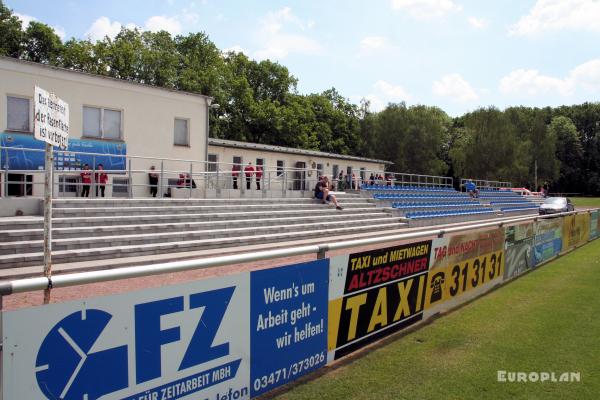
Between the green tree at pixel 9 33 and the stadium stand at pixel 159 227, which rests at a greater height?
the green tree at pixel 9 33

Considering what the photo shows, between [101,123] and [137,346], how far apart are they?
18.7 meters

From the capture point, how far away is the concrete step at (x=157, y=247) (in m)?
10.9

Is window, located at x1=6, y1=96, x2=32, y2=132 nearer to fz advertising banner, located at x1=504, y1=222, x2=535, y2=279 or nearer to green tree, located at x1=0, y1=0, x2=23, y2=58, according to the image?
fz advertising banner, located at x1=504, y1=222, x2=535, y2=279

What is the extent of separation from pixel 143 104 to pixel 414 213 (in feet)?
49.6

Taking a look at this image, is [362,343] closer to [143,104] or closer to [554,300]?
[554,300]

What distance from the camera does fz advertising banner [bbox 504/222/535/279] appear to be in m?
9.76

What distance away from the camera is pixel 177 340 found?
10.4 ft

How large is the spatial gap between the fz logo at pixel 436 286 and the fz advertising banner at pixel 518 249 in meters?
3.36

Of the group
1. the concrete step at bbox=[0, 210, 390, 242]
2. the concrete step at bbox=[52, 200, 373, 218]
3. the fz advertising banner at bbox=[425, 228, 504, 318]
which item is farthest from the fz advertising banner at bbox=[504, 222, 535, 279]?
the concrete step at bbox=[52, 200, 373, 218]

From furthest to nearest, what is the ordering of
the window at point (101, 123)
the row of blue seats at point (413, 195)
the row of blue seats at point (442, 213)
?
the row of blue seats at point (413, 195) → the row of blue seats at point (442, 213) → the window at point (101, 123)

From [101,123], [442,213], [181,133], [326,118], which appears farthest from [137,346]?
[326,118]

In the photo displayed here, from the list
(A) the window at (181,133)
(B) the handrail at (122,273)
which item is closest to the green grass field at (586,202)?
(A) the window at (181,133)

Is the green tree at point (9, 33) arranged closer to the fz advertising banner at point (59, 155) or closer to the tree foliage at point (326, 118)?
the tree foliage at point (326, 118)

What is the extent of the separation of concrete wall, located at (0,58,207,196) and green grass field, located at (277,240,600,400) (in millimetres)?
16086
